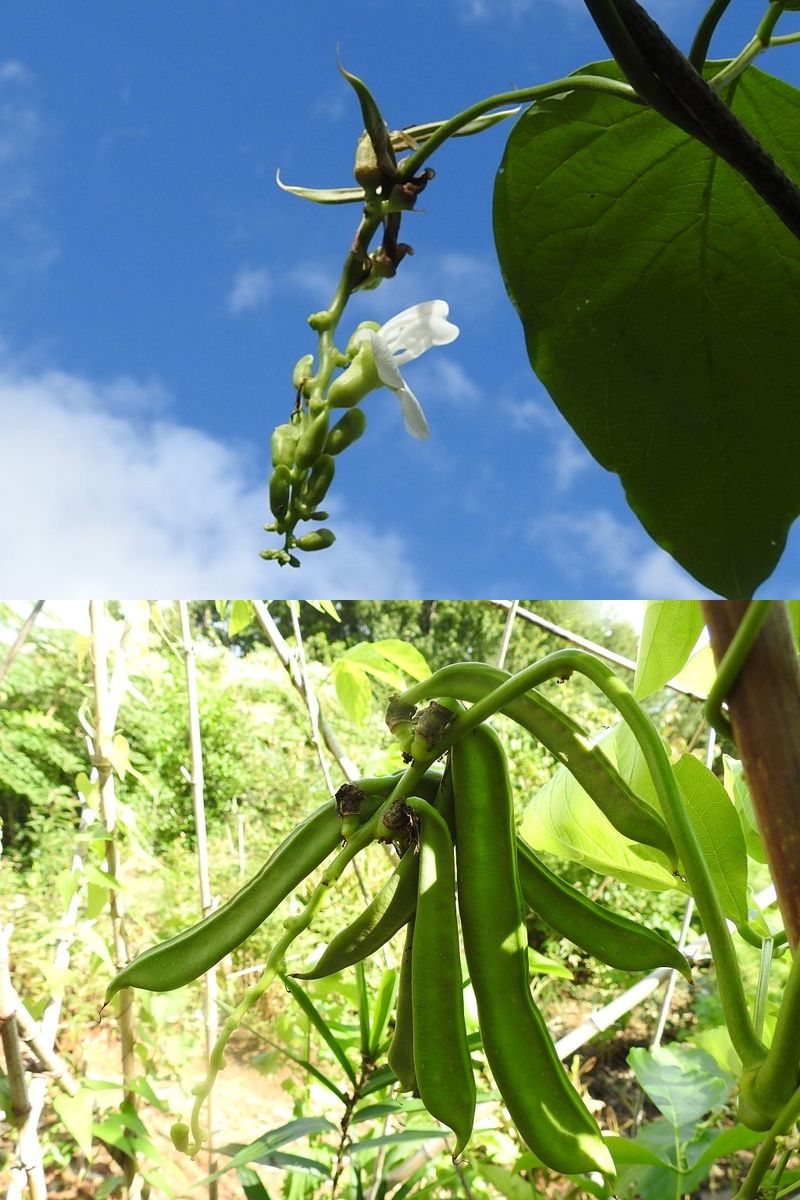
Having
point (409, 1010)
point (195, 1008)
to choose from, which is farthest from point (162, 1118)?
point (409, 1010)

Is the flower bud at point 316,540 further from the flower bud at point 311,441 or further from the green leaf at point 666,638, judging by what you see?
the green leaf at point 666,638

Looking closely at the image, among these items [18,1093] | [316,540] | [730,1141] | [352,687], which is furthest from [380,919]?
[352,687]

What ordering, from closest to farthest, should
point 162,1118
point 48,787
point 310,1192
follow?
point 310,1192 → point 162,1118 → point 48,787

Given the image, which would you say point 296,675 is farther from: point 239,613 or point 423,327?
point 423,327

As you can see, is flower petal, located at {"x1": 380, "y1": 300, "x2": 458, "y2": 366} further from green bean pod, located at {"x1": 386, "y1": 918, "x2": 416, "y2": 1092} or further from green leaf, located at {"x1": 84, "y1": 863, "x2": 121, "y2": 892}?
green leaf, located at {"x1": 84, "y1": 863, "x2": 121, "y2": 892}

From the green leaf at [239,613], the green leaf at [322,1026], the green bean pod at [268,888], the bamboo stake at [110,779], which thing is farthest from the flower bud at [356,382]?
the bamboo stake at [110,779]

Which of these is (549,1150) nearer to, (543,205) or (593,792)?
(593,792)
